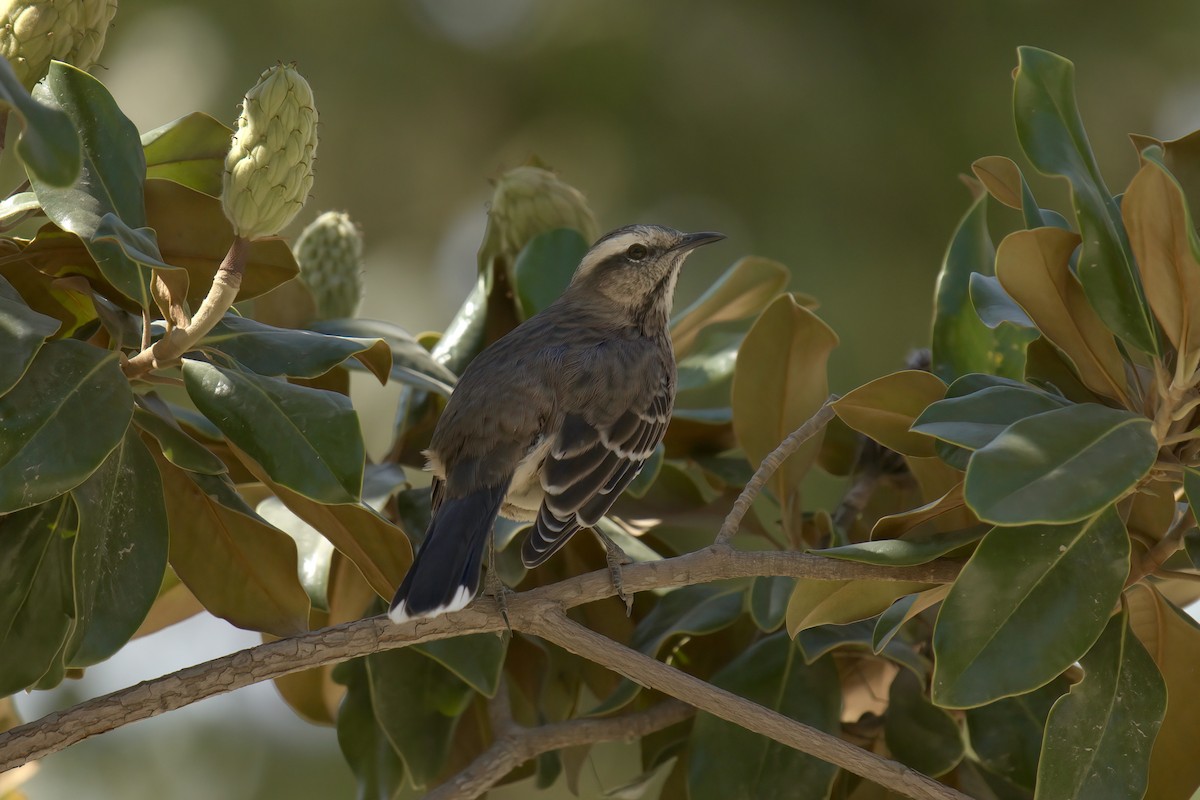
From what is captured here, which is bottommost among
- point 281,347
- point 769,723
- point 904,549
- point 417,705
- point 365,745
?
point 365,745

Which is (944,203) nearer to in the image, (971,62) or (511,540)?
(971,62)

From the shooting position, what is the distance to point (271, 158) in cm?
167

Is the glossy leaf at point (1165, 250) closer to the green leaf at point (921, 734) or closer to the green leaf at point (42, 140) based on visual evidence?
the green leaf at point (921, 734)

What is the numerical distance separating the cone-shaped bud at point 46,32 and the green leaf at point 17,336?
43 centimetres

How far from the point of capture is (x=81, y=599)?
5.63 feet

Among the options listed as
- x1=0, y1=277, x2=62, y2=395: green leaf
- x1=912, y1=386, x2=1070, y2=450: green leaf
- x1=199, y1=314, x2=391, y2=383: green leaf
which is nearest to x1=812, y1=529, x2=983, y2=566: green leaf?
x1=912, y1=386, x2=1070, y2=450: green leaf

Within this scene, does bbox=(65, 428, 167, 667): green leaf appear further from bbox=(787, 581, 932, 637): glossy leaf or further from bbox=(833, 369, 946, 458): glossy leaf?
bbox=(833, 369, 946, 458): glossy leaf

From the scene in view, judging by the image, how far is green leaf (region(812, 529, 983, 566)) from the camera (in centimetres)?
166

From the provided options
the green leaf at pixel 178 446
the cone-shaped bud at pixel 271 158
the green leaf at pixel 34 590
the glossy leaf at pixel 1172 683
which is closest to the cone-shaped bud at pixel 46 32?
the cone-shaped bud at pixel 271 158

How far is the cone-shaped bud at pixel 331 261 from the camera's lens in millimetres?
2844

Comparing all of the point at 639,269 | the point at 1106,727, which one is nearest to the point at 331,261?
the point at 639,269

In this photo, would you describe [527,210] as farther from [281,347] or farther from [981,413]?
[981,413]

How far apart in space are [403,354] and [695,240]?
113cm

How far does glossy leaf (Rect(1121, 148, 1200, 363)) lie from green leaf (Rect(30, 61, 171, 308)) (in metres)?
1.38
